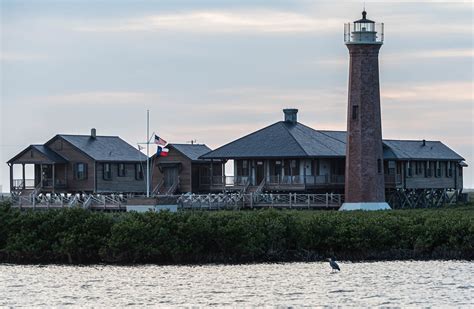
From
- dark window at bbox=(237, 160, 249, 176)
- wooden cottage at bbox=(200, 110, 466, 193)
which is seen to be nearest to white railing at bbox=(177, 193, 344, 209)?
wooden cottage at bbox=(200, 110, 466, 193)

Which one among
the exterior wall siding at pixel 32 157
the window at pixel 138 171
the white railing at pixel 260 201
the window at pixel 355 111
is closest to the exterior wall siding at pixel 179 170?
the window at pixel 138 171

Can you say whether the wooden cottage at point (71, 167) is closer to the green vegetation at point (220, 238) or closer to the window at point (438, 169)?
the window at point (438, 169)

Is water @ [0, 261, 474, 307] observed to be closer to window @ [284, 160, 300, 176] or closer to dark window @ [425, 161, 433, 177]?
window @ [284, 160, 300, 176]

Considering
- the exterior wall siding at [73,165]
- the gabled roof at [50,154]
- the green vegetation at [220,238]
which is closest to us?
the green vegetation at [220,238]

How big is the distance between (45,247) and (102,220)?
8.54 ft

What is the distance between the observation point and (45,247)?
5291cm

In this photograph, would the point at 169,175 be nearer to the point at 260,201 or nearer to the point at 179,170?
the point at 179,170

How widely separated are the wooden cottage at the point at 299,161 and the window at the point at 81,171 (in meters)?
8.48

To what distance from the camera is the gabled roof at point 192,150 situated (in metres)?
83.0

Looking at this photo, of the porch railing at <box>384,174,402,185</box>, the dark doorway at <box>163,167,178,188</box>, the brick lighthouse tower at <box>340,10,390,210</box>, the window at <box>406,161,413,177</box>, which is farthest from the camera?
the dark doorway at <box>163,167,178,188</box>

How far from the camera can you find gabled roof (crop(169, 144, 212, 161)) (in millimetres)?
83000

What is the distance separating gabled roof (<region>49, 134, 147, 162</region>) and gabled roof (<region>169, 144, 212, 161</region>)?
2720 mm

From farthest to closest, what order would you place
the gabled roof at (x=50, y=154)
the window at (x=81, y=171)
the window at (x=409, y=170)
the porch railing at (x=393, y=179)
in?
the window at (x=81, y=171), the gabled roof at (x=50, y=154), the window at (x=409, y=170), the porch railing at (x=393, y=179)

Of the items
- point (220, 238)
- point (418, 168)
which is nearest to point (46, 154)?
point (418, 168)
